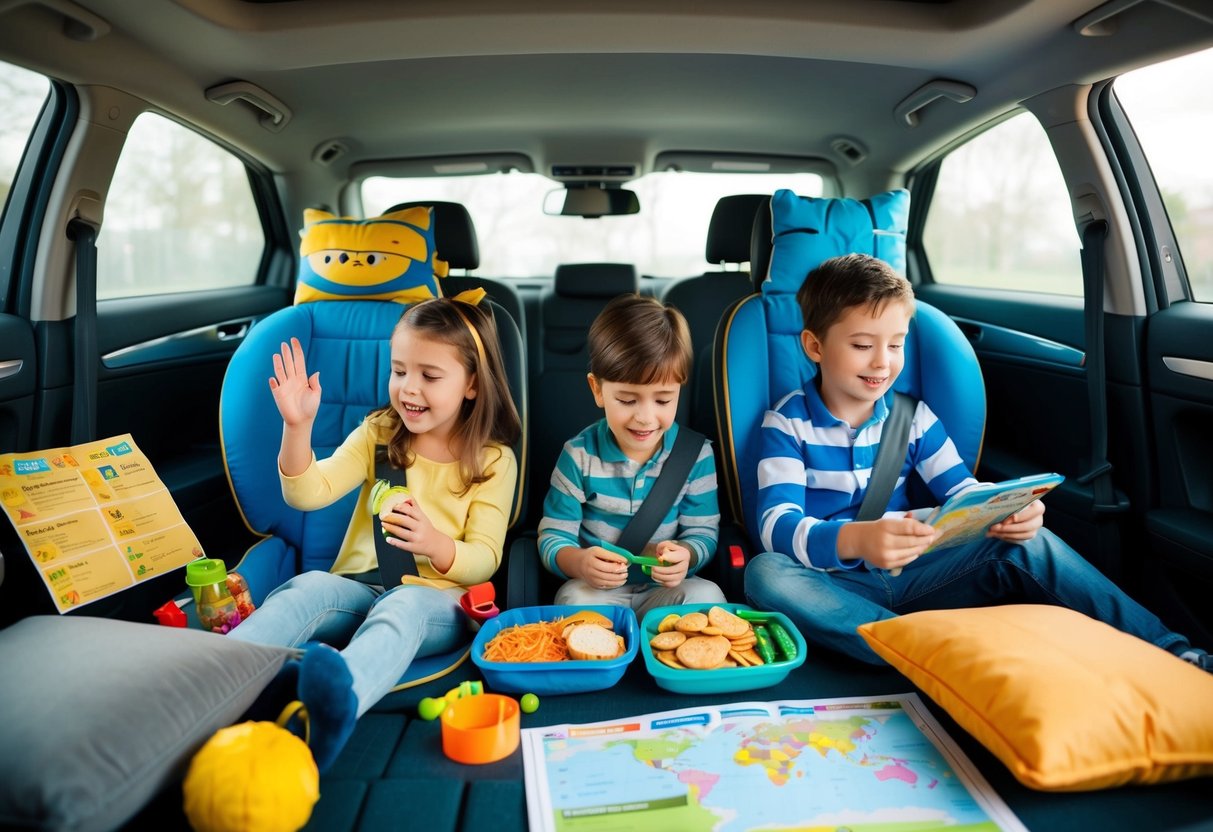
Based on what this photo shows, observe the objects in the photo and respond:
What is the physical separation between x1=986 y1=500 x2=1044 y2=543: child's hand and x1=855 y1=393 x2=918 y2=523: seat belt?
0.28 m

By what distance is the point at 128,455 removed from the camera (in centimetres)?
214

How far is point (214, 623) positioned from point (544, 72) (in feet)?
6.35

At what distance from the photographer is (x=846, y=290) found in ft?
6.55

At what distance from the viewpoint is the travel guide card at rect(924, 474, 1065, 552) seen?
1.59 m

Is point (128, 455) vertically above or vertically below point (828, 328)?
below

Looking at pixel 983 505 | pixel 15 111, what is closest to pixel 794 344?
pixel 983 505

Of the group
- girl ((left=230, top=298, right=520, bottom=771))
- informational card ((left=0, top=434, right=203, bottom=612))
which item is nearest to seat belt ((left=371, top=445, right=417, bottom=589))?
girl ((left=230, top=298, right=520, bottom=771))

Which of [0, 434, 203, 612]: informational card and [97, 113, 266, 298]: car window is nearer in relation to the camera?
[0, 434, 203, 612]: informational card

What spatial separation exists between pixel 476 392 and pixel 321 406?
55cm

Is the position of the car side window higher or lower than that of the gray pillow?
higher

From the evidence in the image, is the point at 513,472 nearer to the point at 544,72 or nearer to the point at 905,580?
the point at 905,580

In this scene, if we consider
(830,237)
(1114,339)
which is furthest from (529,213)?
(1114,339)

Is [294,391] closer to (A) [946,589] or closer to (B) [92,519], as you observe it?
(B) [92,519]

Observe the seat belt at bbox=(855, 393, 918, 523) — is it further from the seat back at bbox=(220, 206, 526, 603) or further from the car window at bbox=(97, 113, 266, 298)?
the car window at bbox=(97, 113, 266, 298)
